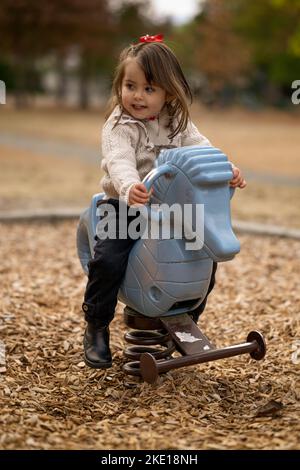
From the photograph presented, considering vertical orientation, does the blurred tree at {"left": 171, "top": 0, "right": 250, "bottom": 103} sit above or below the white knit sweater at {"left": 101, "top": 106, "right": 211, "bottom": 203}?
above

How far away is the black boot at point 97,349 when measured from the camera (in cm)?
345

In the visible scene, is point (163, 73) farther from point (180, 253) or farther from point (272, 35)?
point (272, 35)

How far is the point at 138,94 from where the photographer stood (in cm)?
327

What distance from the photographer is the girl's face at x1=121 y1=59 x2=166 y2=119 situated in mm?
3252

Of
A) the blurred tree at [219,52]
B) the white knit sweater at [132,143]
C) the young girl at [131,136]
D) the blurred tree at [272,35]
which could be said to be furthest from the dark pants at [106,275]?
the blurred tree at [219,52]

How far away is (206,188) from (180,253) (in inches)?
12.4

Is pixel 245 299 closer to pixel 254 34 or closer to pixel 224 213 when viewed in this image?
pixel 224 213

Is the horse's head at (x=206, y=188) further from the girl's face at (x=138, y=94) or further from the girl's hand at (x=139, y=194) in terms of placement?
the girl's face at (x=138, y=94)

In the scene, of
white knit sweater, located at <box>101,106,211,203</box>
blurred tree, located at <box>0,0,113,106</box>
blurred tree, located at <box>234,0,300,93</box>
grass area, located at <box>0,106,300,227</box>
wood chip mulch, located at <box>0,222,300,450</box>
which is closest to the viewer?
wood chip mulch, located at <box>0,222,300,450</box>

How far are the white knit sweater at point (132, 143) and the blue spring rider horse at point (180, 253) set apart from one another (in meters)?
0.17

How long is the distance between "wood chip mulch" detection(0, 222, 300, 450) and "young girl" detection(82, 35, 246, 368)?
27 cm

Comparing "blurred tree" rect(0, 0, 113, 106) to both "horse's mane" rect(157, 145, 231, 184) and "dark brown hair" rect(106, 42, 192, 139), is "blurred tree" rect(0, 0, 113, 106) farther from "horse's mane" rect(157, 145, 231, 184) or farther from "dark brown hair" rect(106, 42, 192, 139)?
"horse's mane" rect(157, 145, 231, 184)

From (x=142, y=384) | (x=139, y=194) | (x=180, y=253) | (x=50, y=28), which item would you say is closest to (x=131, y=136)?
(x=139, y=194)

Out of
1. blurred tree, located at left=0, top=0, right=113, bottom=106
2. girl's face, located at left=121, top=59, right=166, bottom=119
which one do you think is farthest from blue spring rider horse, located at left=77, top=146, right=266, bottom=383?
blurred tree, located at left=0, top=0, right=113, bottom=106
